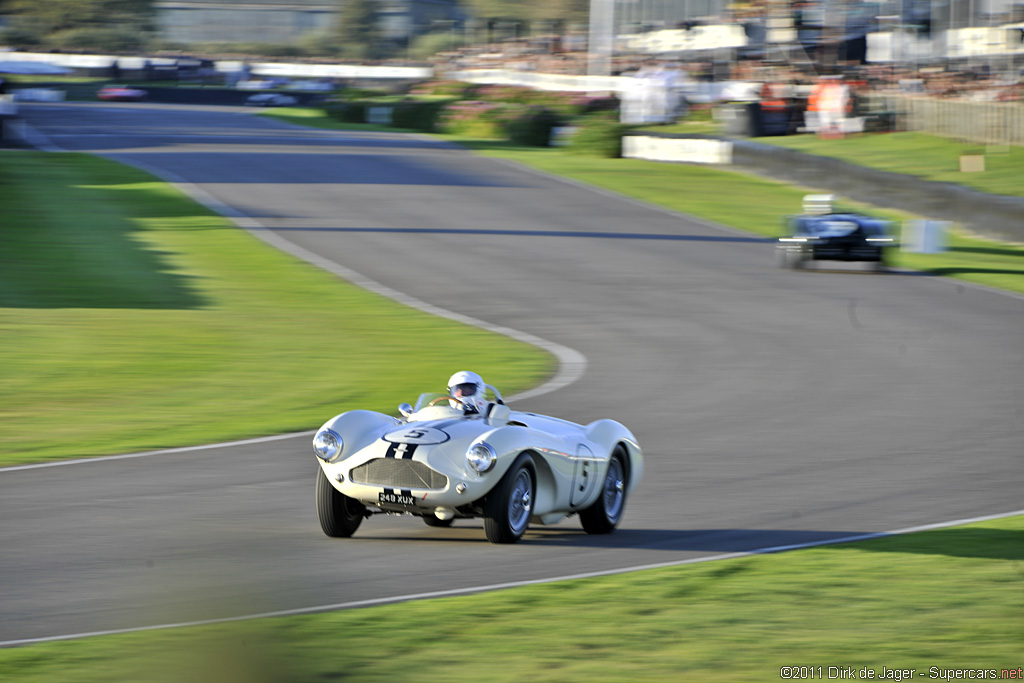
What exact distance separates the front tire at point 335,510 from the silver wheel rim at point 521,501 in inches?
38.0

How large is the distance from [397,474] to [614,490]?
1851 millimetres

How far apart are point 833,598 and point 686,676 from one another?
66.9 inches

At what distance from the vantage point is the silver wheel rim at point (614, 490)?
361 inches

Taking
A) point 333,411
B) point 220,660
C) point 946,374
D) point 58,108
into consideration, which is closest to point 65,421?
point 333,411

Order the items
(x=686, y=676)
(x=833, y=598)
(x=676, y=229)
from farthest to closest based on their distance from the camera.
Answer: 1. (x=676, y=229)
2. (x=833, y=598)
3. (x=686, y=676)

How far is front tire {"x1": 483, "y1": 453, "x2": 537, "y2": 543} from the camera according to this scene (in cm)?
809

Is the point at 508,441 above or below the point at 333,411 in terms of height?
above

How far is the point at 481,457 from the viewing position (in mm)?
7918

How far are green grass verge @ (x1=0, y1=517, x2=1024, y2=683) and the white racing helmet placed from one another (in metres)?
1.61

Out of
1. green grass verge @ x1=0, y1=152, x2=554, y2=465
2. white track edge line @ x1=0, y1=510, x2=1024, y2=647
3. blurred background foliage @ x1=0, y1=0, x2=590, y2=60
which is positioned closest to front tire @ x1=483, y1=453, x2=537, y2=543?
white track edge line @ x1=0, y1=510, x2=1024, y2=647

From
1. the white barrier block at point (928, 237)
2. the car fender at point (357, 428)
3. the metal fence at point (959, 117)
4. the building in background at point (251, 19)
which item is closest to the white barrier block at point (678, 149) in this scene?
the metal fence at point (959, 117)

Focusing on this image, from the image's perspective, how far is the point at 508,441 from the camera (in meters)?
8.17

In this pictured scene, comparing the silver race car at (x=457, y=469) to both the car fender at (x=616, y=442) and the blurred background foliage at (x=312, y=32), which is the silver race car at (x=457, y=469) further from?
the blurred background foliage at (x=312, y=32)

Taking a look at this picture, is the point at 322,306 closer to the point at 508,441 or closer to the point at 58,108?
the point at 508,441
